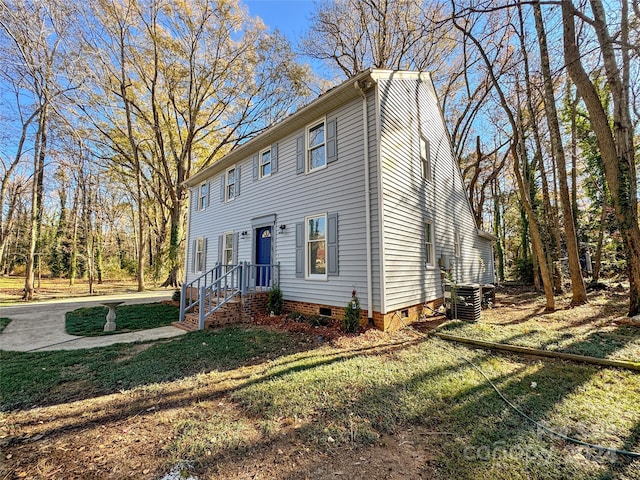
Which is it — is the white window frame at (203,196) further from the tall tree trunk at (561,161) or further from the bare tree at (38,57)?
the tall tree trunk at (561,161)

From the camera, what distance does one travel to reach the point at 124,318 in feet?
28.3

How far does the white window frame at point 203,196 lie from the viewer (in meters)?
12.6

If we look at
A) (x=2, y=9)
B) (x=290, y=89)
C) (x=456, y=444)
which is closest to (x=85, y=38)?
(x=2, y=9)

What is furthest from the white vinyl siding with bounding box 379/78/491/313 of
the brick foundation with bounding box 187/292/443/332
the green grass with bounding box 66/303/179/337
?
the green grass with bounding box 66/303/179/337

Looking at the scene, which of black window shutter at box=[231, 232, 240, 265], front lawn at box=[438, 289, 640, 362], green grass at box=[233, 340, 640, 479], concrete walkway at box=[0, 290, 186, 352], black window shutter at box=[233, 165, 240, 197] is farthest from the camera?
black window shutter at box=[233, 165, 240, 197]

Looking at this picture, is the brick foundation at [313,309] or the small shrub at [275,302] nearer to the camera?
the brick foundation at [313,309]

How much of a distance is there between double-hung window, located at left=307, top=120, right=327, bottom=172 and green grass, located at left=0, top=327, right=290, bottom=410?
180 inches

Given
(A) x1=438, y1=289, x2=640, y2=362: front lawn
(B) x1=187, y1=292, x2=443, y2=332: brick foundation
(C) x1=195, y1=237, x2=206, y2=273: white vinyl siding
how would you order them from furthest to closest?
(C) x1=195, y1=237, x2=206, y2=273: white vinyl siding, (B) x1=187, y1=292, x2=443, y2=332: brick foundation, (A) x1=438, y1=289, x2=640, y2=362: front lawn

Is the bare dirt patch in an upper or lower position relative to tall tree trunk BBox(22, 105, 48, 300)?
lower

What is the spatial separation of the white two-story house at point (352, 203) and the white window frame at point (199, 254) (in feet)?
5.36

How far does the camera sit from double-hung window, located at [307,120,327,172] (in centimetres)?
763

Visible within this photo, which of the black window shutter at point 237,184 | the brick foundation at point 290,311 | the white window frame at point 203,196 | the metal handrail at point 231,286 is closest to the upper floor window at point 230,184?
the black window shutter at point 237,184

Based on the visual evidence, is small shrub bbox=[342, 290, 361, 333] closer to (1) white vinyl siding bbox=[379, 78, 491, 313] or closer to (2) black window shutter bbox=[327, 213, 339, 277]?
(1) white vinyl siding bbox=[379, 78, 491, 313]

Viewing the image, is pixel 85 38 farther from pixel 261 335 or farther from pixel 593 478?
pixel 593 478
